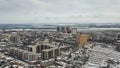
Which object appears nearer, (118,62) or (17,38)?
(118,62)

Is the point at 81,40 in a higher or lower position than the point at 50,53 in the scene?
higher

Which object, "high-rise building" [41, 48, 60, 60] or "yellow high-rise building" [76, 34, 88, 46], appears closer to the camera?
"high-rise building" [41, 48, 60, 60]

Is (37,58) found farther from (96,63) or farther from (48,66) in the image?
(96,63)

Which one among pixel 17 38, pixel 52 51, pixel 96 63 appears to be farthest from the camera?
pixel 17 38

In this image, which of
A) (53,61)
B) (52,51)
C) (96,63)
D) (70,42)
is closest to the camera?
Answer: (96,63)

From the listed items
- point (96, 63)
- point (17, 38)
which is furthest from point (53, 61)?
point (17, 38)

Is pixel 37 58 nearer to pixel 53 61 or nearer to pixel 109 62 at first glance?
pixel 53 61

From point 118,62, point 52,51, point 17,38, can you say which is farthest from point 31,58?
point 17,38

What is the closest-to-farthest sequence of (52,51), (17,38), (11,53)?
1. (52,51)
2. (11,53)
3. (17,38)

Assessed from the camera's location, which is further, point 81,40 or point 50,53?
point 81,40

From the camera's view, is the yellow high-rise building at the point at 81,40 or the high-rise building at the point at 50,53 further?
the yellow high-rise building at the point at 81,40
